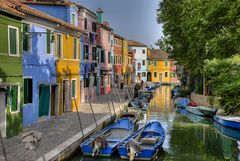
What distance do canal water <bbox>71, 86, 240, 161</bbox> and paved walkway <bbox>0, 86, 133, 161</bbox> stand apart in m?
1.59

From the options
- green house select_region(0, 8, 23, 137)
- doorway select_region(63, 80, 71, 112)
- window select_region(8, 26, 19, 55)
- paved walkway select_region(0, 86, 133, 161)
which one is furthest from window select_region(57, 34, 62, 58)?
window select_region(8, 26, 19, 55)

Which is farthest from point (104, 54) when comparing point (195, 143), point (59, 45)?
point (195, 143)

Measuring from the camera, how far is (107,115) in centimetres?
2975

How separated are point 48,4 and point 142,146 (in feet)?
61.5

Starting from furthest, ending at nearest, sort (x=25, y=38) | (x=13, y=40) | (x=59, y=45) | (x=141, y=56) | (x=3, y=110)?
(x=141, y=56), (x=59, y=45), (x=25, y=38), (x=13, y=40), (x=3, y=110)

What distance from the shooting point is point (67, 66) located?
3055 centimetres

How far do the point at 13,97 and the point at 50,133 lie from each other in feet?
8.80

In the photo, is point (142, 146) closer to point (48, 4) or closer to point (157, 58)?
point (48, 4)

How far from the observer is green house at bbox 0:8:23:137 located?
18.6 metres

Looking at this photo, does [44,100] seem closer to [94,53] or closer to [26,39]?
[26,39]

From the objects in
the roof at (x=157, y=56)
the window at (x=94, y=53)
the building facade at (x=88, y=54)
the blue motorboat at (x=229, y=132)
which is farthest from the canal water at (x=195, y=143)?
the roof at (x=157, y=56)

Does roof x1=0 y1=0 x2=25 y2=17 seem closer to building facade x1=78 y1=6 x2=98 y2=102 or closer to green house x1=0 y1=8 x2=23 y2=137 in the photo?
green house x1=0 y1=8 x2=23 y2=137

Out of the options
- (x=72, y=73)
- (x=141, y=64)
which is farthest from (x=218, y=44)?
(x=141, y=64)

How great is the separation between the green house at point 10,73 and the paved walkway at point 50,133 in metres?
0.81
